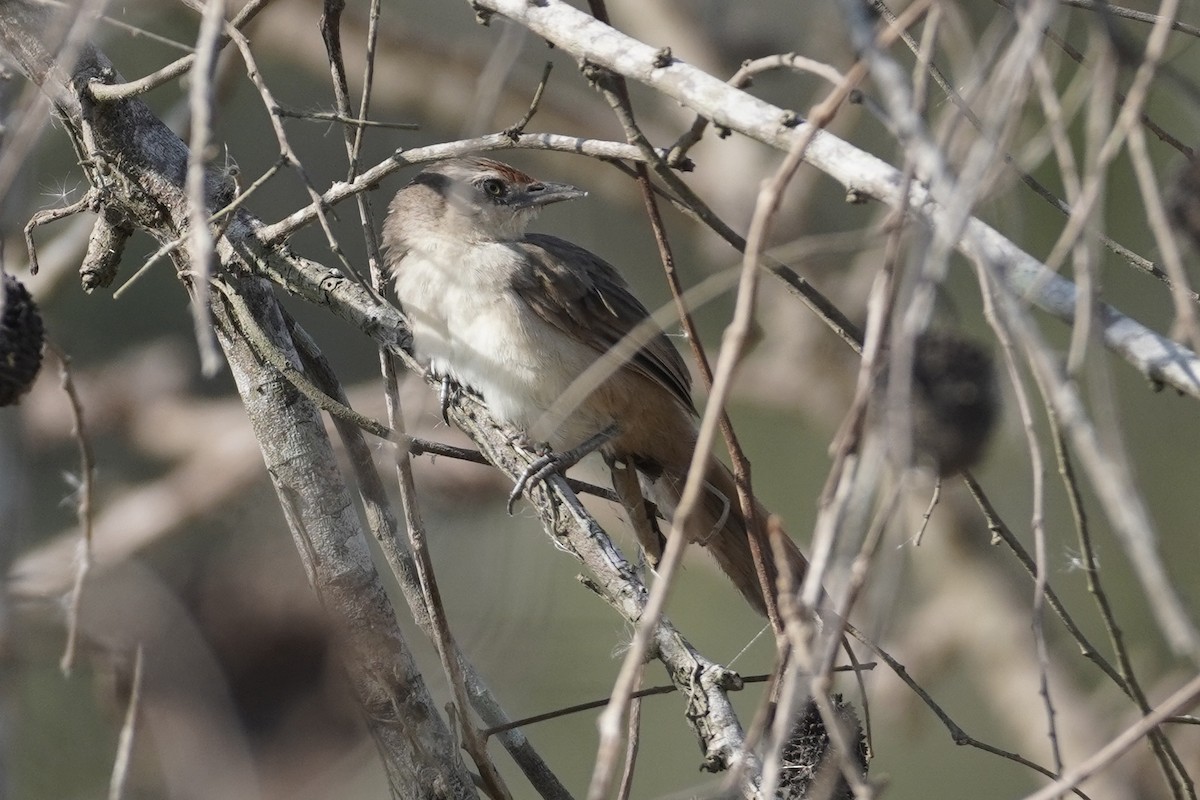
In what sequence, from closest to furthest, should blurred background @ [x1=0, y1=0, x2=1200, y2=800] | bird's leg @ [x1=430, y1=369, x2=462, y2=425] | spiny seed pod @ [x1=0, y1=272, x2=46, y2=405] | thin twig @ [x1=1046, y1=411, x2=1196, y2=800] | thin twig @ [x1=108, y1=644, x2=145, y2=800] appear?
thin twig @ [x1=1046, y1=411, x2=1196, y2=800]
thin twig @ [x1=108, y1=644, x2=145, y2=800]
spiny seed pod @ [x1=0, y1=272, x2=46, y2=405]
blurred background @ [x1=0, y1=0, x2=1200, y2=800]
bird's leg @ [x1=430, y1=369, x2=462, y2=425]

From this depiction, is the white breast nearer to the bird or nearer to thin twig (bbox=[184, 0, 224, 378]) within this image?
the bird

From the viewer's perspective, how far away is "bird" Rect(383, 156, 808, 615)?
439cm

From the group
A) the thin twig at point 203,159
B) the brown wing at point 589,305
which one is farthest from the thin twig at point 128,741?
the brown wing at point 589,305

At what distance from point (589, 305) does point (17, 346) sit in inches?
107

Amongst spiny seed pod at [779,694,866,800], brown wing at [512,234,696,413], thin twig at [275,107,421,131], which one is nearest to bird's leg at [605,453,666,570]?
brown wing at [512,234,696,413]

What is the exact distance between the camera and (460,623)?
4234mm

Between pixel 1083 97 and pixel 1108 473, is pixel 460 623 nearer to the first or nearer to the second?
pixel 1083 97

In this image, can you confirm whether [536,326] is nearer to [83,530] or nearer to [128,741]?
[83,530]

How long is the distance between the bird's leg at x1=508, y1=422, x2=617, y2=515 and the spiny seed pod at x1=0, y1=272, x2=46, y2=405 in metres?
1.36

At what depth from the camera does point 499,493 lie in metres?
5.88

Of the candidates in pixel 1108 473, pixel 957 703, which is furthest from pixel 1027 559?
pixel 957 703

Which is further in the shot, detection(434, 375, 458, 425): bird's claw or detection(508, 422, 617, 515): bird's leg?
detection(434, 375, 458, 425): bird's claw

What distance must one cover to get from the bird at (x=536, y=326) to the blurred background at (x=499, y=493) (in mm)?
319

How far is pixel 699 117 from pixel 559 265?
2.54 metres
